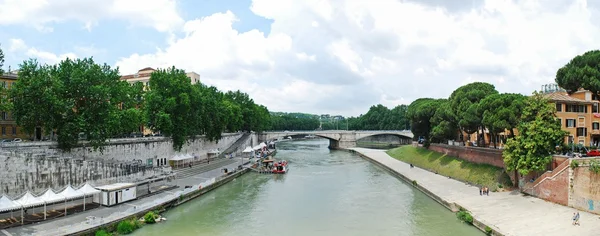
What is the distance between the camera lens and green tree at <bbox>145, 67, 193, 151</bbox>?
169 ft

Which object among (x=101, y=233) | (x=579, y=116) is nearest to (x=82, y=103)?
(x=101, y=233)

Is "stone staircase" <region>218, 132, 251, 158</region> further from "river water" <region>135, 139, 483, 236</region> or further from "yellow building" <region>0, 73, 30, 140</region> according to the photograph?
"yellow building" <region>0, 73, 30, 140</region>

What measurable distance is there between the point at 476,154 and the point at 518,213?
17858 mm

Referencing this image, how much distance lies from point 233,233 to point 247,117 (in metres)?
75.8

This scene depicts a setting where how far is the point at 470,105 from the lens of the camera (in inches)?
1855

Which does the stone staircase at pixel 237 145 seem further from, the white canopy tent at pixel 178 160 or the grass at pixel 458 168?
the grass at pixel 458 168

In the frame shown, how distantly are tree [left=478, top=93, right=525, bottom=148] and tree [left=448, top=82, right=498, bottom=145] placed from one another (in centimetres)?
287

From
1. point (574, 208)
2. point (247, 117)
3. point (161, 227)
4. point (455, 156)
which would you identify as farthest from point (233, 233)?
point (247, 117)

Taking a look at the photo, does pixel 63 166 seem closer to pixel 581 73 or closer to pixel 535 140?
pixel 535 140

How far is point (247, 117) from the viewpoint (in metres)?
103

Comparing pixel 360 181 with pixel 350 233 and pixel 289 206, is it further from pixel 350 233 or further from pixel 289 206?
pixel 350 233

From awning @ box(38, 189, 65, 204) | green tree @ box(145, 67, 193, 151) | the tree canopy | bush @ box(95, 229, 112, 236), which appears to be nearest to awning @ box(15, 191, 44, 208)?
awning @ box(38, 189, 65, 204)

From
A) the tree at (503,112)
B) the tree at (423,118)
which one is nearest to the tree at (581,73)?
the tree at (423,118)

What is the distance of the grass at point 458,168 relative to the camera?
130ft
